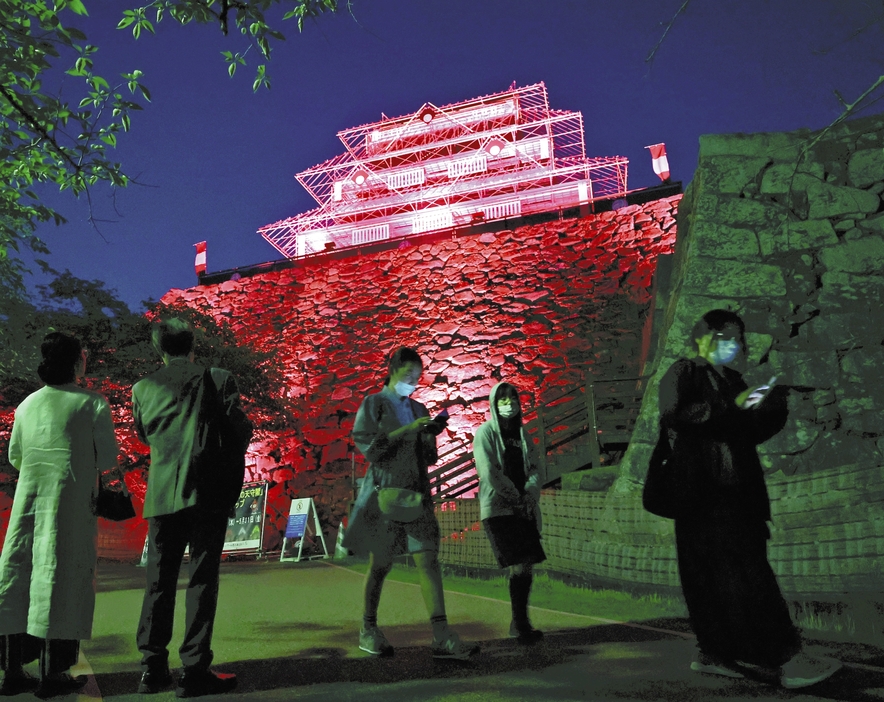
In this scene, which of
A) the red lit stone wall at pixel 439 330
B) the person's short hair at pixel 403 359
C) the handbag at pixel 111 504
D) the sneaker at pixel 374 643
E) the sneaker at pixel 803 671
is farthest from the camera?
the red lit stone wall at pixel 439 330

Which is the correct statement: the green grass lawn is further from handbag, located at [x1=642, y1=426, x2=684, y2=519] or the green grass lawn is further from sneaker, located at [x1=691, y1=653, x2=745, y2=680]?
handbag, located at [x1=642, y1=426, x2=684, y2=519]

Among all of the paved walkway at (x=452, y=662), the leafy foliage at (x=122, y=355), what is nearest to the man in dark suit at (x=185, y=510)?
the paved walkway at (x=452, y=662)

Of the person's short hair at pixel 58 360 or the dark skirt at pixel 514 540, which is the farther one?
the dark skirt at pixel 514 540

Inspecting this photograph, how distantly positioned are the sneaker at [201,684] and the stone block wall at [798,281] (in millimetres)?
4153

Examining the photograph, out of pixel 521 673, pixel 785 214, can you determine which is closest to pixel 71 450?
pixel 521 673

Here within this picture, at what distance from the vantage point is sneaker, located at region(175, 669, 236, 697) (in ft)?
8.73

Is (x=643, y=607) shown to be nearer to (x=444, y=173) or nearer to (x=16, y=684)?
(x=16, y=684)

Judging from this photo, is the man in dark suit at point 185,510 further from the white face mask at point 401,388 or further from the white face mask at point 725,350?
the white face mask at point 725,350

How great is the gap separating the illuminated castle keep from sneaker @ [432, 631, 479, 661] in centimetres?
2253

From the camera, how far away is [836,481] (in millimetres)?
4270

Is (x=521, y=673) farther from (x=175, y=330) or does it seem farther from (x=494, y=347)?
(x=494, y=347)

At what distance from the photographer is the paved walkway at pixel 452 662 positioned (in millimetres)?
2582

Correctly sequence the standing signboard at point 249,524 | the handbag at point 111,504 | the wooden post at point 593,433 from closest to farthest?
the handbag at point 111,504
the wooden post at point 593,433
the standing signboard at point 249,524

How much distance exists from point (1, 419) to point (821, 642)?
13.1 metres
